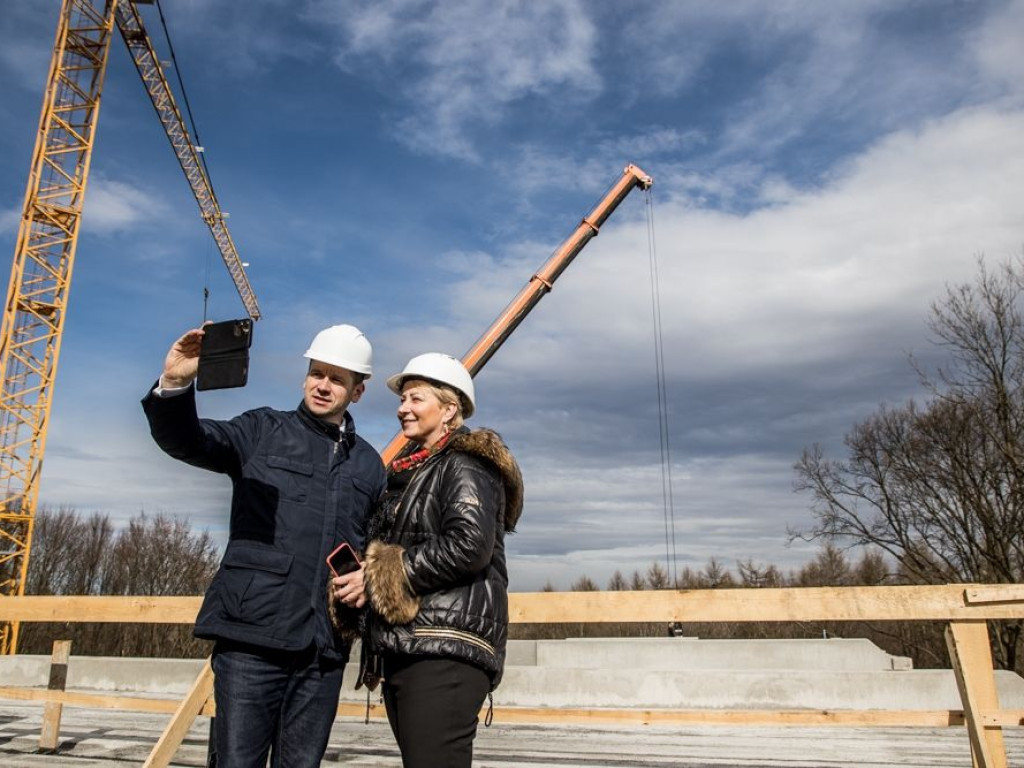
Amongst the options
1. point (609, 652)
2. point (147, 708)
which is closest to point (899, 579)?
point (609, 652)

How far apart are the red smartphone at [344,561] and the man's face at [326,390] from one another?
1.70 ft

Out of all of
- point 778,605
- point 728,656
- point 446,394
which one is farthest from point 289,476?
point 728,656

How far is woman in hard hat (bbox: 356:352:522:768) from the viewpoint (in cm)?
216

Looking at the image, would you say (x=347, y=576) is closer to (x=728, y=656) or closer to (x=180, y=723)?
(x=180, y=723)

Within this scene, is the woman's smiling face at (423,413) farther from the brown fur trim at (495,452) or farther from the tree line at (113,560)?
the tree line at (113,560)

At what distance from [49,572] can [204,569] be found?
728 cm

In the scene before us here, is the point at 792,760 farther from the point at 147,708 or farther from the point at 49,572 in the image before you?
the point at 49,572

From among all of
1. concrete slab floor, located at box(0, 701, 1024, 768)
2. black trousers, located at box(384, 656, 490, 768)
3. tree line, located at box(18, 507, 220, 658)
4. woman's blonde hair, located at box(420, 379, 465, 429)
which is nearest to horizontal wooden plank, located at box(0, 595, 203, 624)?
concrete slab floor, located at box(0, 701, 1024, 768)

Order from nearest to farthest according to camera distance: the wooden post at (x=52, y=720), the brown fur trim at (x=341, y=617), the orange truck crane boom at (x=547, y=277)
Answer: the brown fur trim at (x=341, y=617) → the wooden post at (x=52, y=720) → the orange truck crane boom at (x=547, y=277)

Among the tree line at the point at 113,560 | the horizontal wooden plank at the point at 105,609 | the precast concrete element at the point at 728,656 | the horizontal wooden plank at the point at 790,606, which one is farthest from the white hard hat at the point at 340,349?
the tree line at the point at 113,560

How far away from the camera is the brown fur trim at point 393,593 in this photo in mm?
2197

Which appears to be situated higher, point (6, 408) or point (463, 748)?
point (6, 408)

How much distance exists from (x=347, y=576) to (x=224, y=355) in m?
0.76

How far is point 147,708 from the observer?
467 centimetres
